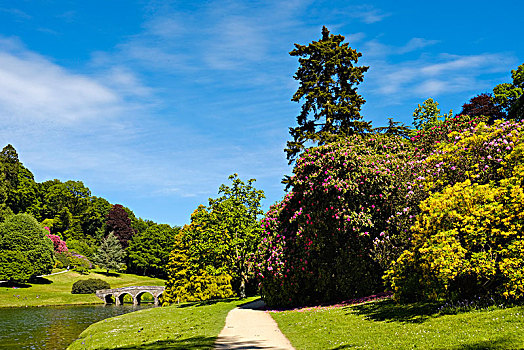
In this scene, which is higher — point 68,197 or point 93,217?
point 68,197

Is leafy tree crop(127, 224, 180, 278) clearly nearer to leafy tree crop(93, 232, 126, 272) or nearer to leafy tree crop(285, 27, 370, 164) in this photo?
leafy tree crop(93, 232, 126, 272)

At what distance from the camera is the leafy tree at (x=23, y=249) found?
62.8 meters

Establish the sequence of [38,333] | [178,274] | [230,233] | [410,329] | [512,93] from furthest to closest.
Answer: [178,274]
[512,93]
[230,233]
[38,333]
[410,329]

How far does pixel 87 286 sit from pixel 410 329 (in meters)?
69.2

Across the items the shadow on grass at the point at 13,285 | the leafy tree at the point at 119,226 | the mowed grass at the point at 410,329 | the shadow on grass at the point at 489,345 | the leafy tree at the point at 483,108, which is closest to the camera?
the shadow on grass at the point at 489,345

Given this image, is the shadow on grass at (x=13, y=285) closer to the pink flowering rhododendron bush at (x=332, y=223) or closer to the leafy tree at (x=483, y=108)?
the pink flowering rhododendron bush at (x=332, y=223)

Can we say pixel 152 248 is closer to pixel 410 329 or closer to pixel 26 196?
pixel 26 196

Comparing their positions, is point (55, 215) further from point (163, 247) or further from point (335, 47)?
point (335, 47)

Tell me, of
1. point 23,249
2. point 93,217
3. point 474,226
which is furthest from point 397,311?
point 93,217

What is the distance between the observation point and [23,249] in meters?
66.5

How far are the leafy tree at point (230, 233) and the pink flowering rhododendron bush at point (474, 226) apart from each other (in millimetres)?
21185

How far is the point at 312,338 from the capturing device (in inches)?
532

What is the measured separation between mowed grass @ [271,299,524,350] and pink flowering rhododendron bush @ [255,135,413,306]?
5148 mm

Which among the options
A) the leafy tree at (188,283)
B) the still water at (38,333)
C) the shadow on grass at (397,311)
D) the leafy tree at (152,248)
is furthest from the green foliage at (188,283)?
the leafy tree at (152,248)
